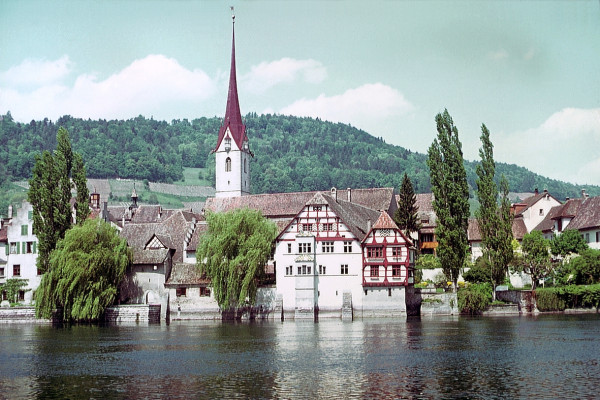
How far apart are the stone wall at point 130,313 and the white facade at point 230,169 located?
53.5 metres

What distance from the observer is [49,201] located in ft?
292

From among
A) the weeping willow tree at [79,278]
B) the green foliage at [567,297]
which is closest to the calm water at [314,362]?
the weeping willow tree at [79,278]

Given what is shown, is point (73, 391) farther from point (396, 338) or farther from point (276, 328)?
point (276, 328)

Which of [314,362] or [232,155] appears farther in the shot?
[232,155]

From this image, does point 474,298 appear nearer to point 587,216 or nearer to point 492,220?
point 492,220

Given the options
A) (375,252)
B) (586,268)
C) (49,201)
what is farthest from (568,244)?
(49,201)

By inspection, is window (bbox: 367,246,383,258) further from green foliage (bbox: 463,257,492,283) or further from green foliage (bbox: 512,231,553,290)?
green foliage (bbox: 512,231,553,290)

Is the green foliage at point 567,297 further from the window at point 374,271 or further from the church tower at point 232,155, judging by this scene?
the church tower at point 232,155

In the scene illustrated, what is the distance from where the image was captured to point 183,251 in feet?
328

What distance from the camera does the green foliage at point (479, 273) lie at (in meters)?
89.4

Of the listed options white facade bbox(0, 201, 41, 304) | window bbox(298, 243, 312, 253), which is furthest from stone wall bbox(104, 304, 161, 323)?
window bbox(298, 243, 312, 253)

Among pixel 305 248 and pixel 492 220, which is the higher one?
pixel 492 220

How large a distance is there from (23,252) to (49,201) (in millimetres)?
14092

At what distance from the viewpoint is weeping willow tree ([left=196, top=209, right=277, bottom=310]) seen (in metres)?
88.1
